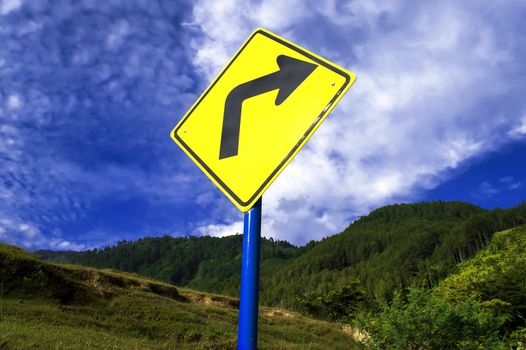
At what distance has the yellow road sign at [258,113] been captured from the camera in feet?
7.02

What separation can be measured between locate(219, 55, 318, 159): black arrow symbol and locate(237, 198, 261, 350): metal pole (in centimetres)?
43

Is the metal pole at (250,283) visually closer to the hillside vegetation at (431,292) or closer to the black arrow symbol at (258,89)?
the black arrow symbol at (258,89)

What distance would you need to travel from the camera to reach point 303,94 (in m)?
2.23

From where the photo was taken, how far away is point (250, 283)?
6.63ft

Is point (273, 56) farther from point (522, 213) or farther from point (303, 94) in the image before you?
A: point (522, 213)

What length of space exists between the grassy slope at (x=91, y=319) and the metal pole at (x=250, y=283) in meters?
9.51


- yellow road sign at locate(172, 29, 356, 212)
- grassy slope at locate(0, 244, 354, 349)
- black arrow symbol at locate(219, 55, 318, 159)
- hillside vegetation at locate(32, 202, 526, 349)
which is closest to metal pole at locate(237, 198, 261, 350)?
yellow road sign at locate(172, 29, 356, 212)

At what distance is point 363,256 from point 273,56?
208 m

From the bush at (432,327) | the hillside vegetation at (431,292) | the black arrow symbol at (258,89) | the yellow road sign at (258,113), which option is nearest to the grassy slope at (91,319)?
the hillside vegetation at (431,292)

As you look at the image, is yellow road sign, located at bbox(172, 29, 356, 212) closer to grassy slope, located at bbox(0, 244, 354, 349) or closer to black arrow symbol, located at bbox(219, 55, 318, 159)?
black arrow symbol, located at bbox(219, 55, 318, 159)

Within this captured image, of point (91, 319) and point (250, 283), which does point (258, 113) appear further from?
point (91, 319)

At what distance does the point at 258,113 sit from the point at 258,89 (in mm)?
194

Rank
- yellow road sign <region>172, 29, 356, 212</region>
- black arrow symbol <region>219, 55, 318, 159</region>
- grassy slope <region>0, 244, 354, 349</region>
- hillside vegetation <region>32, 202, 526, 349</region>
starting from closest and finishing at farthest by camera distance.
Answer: yellow road sign <region>172, 29, 356, 212</region> < black arrow symbol <region>219, 55, 318, 159</region> < hillside vegetation <region>32, 202, 526, 349</region> < grassy slope <region>0, 244, 354, 349</region>

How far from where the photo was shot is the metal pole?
196 cm
